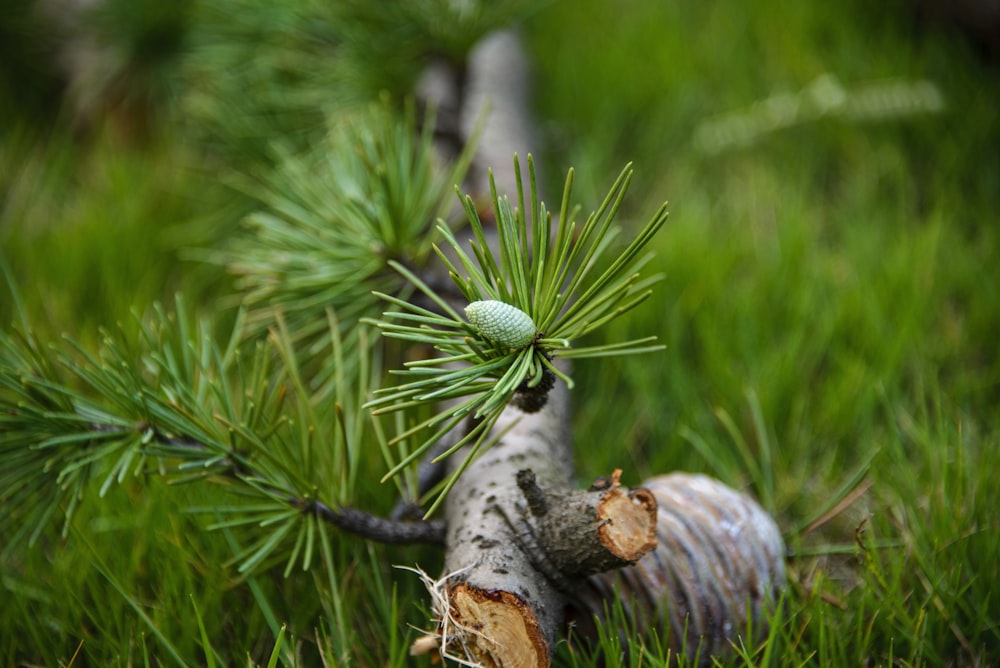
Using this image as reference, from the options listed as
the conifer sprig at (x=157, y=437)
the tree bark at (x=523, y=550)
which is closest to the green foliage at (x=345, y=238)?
the conifer sprig at (x=157, y=437)

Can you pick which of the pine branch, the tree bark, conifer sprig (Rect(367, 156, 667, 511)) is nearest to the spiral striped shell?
conifer sprig (Rect(367, 156, 667, 511))

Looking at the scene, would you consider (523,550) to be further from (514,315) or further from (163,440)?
(163,440)

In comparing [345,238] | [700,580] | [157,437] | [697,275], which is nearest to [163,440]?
[157,437]

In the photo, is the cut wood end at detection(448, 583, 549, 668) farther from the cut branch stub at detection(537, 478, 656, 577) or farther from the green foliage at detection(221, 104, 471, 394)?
the green foliage at detection(221, 104, 471, 394)

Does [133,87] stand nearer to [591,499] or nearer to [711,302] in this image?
[711,302]

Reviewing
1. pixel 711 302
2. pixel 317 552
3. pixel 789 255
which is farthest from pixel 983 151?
pixel 317 552

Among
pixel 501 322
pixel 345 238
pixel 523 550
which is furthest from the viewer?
pixel 345 238
